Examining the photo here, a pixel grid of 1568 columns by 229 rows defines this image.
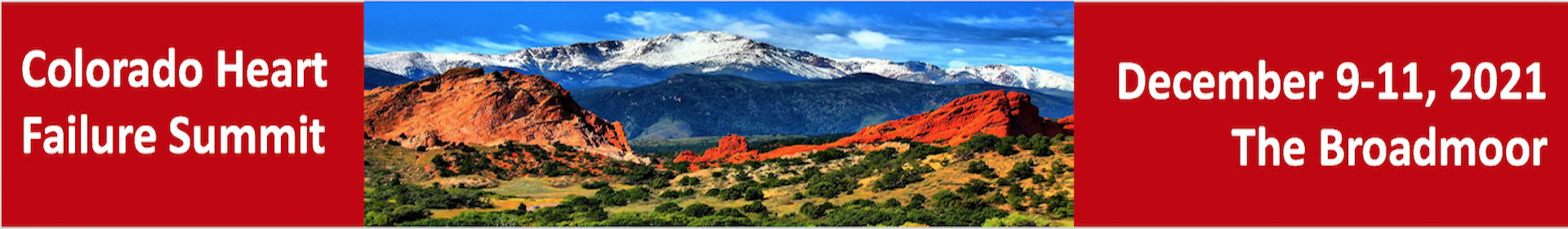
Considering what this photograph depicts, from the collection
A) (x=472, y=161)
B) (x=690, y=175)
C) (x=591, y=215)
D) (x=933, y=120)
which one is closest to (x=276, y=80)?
(x=591, y=215)

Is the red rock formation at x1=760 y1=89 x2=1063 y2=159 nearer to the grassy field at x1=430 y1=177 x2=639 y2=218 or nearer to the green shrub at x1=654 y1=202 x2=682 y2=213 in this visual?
the grassy field at x1=430 y1=177 x2=639 y2=218

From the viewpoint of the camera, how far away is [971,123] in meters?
67.1

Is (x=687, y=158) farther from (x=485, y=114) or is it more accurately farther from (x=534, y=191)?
(x=534, y=191)

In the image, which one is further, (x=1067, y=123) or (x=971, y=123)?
(x=1067, y=123)

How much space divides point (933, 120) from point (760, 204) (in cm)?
3108

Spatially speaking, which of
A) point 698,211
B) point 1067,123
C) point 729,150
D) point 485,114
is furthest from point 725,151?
point 698,211

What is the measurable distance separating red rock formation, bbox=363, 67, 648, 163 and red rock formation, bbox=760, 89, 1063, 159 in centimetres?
1167

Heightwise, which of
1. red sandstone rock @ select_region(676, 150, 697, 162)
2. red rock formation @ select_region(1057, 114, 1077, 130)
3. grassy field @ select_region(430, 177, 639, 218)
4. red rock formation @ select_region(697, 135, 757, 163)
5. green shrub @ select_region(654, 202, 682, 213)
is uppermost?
red rock formation @ select_region(1057, 114, 1077, 130)

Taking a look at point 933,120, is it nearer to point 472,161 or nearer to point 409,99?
point 472,161

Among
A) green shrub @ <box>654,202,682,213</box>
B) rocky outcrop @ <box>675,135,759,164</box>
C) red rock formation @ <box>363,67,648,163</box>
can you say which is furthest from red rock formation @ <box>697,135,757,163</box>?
green shrub @ <box>654,202,682,213</box>

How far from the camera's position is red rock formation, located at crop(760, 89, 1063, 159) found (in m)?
64.6

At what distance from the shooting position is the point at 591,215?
3981cm

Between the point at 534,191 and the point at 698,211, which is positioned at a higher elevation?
the point at 698,211

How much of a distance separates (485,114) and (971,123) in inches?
1153
